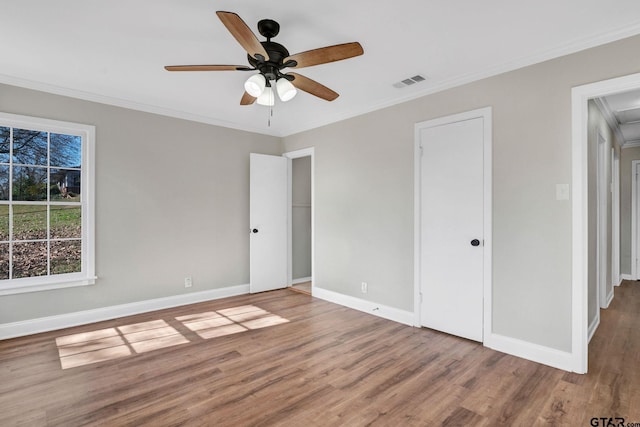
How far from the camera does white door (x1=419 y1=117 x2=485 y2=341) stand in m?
3.10

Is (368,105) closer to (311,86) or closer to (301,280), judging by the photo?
(311,86)

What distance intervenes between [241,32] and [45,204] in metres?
3.09

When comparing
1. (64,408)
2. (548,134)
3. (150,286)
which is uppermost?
(548,134)

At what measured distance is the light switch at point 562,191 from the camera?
2590 mm

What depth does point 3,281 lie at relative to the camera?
3289 mm

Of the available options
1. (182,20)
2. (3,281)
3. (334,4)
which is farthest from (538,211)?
(3,281)

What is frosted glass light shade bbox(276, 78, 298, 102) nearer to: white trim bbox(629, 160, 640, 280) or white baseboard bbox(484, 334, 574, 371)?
white baseboard bbox(484, 334, 574, 371)

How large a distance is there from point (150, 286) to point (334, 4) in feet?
12.3

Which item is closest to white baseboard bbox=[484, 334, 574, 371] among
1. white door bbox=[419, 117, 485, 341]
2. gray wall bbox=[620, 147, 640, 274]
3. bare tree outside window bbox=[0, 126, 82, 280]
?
white door bbox=[419, 117, 485, 341]

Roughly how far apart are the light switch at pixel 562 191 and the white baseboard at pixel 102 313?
4052 millimetres

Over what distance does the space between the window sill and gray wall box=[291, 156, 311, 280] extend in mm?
2893

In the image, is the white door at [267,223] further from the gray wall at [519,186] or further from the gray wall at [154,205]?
the gray wall at [519,186]

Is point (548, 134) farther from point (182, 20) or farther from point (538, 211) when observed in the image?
point (182, 20)

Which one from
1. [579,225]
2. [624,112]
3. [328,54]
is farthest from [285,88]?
[624,112]
